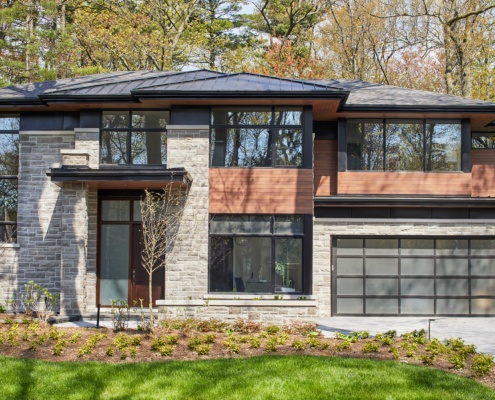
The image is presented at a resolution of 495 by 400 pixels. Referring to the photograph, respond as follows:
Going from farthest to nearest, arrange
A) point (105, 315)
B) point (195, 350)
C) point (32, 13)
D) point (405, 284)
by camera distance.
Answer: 1. point (32, 13)
2. point (405, 284)
3. point (105, 315)
4. point (195, 350)

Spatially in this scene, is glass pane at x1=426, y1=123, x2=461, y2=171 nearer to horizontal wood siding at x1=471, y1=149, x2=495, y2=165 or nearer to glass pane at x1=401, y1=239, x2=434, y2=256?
horizontal wood siding at x1=471, y1=149, x2=495, y2=165

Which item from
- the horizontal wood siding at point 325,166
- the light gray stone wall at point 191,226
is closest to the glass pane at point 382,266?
the horizontal wood siding at point 325,166

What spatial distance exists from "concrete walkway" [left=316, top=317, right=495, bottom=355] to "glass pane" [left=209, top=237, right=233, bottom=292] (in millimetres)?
2498

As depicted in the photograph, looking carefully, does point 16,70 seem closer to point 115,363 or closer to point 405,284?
point 405,284

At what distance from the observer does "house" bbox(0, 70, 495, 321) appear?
57.3 ft

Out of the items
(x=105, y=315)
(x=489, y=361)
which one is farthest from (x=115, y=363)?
(x=105, y=315)

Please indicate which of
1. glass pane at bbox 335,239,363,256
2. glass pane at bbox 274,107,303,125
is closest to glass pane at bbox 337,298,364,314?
glass pane at bbox 335,239,363,256

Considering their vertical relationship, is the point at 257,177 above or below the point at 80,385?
above

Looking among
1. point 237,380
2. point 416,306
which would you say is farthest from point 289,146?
point 237,380

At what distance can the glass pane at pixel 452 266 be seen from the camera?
19141mm

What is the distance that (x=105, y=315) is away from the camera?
17.5m

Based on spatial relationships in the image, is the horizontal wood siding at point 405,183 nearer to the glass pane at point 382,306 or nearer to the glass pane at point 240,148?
the glass pane at point 240,148

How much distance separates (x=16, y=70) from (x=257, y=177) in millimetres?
20413

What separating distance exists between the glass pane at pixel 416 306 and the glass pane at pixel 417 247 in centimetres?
129
